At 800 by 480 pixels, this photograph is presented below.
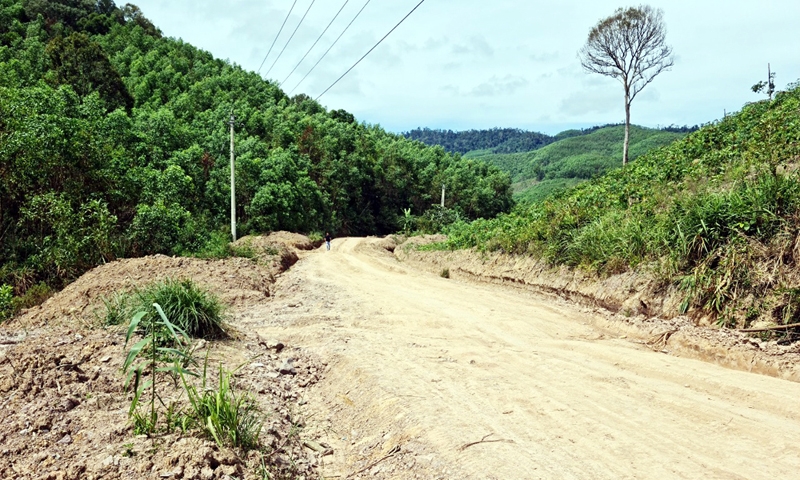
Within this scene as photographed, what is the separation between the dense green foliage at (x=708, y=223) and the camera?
7.93 metres

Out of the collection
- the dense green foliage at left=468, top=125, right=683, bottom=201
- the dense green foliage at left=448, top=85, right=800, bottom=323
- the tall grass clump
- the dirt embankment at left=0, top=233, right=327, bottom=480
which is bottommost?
the dirt embankment at left=0, top=233, right=327, bottom=480

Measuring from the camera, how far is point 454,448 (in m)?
4.46

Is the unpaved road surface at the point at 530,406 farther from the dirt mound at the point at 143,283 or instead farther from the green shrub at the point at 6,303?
the green shrub at the point at 6,303

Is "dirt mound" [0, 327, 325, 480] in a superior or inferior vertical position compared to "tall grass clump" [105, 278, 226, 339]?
inferior

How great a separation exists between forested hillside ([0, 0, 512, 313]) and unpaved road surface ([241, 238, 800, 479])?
37.8 feet

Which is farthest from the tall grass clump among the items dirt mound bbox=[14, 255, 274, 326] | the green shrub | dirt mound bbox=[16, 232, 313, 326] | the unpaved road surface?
the green shrub

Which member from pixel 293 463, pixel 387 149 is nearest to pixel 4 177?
pixel 293 463

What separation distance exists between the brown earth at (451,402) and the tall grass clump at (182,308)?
428 mm

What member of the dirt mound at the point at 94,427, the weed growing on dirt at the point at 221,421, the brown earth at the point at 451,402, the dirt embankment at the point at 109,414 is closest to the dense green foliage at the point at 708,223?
the brown earth at the point at 451,402

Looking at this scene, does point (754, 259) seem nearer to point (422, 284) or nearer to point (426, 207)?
point (422, 284)

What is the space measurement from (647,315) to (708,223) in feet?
6.51

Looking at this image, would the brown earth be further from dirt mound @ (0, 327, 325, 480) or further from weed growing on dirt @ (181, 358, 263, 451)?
weed growing on dirt @ (181, 358, 263, 451)

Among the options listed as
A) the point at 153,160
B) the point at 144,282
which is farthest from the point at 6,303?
the point at 153,160

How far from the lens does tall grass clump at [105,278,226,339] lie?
279 inches
